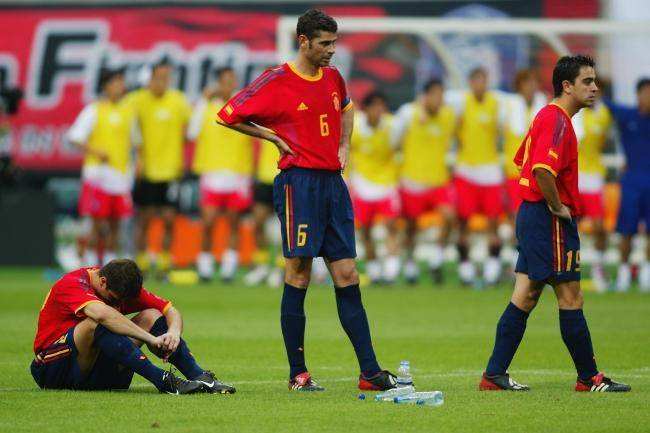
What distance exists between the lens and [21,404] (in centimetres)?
888

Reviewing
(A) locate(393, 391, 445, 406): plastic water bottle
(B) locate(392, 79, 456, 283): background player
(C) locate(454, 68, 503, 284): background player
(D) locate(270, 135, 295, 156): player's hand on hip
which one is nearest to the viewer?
(A) locate(393, 391, 445, 406): plastic water bottle

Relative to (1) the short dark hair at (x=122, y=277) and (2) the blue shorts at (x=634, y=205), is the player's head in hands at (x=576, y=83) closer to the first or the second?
(1) the short dark hair at (x=122, y=277)

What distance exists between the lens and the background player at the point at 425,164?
20672mm

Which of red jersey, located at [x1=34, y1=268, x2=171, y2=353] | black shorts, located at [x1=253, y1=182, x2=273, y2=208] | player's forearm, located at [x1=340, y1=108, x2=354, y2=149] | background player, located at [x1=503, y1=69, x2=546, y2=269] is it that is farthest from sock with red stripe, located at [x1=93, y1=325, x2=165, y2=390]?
black shorts, located at [x1=253, y1=182, x2=273, y2=208]

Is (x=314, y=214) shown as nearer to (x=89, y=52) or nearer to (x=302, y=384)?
(x=302, y=384)

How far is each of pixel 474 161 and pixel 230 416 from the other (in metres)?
12.5

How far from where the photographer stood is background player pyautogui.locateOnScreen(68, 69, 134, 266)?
20750mm

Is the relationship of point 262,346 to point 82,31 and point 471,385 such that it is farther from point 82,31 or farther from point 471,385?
point 82,31

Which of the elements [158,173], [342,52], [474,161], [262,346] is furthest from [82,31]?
[262,346]

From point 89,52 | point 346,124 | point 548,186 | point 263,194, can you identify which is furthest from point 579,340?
point 89,52

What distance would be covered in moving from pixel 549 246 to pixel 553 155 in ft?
1.96

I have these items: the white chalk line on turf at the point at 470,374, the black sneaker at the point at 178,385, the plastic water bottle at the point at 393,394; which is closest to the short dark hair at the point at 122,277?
the black sneaker at the point at 178,385

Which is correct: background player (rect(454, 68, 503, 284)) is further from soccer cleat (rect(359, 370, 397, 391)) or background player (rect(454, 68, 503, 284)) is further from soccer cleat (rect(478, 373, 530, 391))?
soccer cleat (rect(359, 370, 397, 391))

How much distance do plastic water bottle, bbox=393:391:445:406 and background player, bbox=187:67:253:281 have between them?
12143mm
